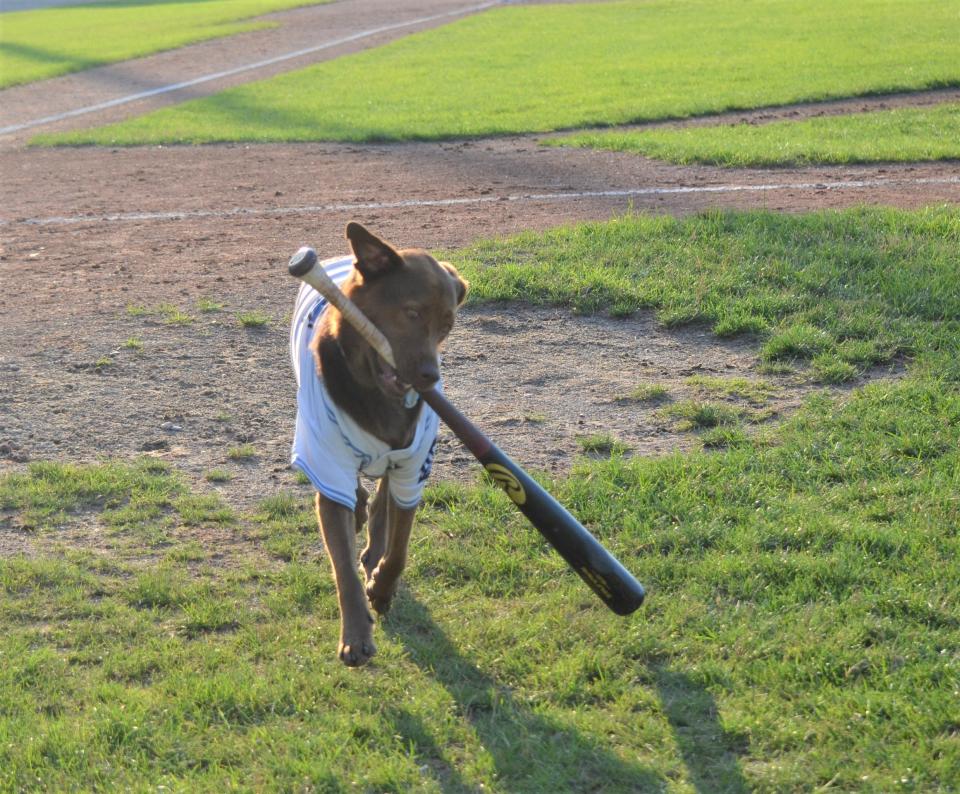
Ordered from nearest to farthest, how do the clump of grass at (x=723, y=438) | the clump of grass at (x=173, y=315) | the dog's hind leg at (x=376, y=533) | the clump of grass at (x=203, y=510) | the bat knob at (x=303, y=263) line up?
1. the bat knob at (x=303, y=263)
2. the dog's hind leg at (x=376, y=533)
3. the clump of grass at (x=203, y=510)
4. the clump of grass at (x=723, y=438)
5. the clump of grass at (x=173, y=315)

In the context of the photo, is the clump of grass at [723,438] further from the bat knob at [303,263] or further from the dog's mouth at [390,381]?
the bat knob at [303,263]

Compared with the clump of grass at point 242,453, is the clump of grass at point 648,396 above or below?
below

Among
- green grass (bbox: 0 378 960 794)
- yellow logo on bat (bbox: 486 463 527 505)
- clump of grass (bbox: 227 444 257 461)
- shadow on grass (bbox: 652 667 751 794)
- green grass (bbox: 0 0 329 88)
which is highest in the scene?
green grass (bbox: 0 0 329 88)

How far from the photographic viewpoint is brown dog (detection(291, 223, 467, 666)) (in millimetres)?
4223

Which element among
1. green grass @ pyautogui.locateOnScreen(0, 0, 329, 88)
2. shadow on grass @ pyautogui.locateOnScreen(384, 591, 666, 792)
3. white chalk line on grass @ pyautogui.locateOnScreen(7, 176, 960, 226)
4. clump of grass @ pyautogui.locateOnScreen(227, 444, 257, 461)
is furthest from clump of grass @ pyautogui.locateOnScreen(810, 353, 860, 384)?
green grass @ pyautogui.locateOnScreen(0, 0, 329, 88)

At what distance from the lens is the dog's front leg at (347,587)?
412 cm

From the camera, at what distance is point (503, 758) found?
12.2ft

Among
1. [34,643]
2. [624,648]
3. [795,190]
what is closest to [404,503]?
[624,648]

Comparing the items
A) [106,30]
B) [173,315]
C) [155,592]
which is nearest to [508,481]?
[155,592]

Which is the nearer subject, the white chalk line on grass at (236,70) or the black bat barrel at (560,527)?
the black bat barrel at (560,527)

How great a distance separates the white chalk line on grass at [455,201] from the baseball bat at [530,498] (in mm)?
6374

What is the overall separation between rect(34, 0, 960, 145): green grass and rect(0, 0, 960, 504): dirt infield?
157cm

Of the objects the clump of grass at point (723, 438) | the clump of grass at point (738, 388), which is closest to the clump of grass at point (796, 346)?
the clump of grass at point (738, 388)

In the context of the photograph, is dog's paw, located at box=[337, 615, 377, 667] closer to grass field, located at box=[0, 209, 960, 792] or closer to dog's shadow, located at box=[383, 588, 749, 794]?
grass field, located at box=[0, 209, 960, 792]
